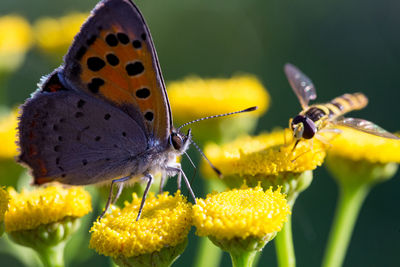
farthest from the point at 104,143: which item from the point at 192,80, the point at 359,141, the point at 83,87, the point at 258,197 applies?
the point at 192,80

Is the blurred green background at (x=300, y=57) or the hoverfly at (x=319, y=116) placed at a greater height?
the hoverfly at (x=319, y=116)

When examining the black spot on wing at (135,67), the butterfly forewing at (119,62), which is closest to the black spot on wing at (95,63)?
the butterfly forewing at (119,62)

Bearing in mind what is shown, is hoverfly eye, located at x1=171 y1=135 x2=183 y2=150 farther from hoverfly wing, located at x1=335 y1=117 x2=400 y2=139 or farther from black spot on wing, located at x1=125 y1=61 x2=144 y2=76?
hoverfly wing, located at x1=335 y1=117 x2=400 y2=139

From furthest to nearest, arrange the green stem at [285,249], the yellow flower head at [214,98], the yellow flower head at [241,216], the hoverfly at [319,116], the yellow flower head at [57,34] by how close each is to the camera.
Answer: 1. the yellow flower head at [57,34]
2. the yellow flower head at [214,98]
3. the hoverfly at [319,116]
4. the green stem at [285,249]
5. the yellow flower head at [241,216]

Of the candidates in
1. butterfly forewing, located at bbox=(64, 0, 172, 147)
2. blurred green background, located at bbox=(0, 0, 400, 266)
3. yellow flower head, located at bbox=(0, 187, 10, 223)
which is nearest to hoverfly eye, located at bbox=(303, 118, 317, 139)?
butterfly forewing, located at bbox=(64, 0, 172, 147)

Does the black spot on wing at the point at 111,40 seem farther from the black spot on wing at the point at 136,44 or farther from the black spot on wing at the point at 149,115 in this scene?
the black spot on wing at the point at 149,115

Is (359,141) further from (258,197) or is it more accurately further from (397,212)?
(397,212)
